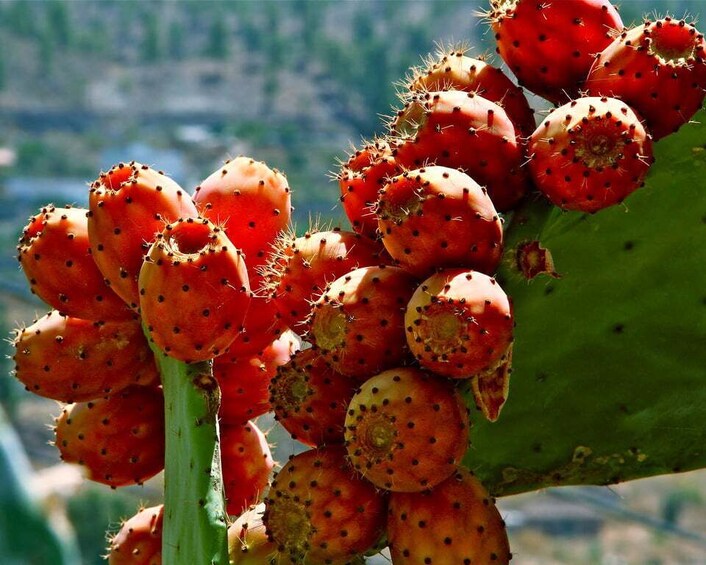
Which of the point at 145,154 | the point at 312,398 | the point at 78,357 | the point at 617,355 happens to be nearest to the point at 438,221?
the point at 312,398

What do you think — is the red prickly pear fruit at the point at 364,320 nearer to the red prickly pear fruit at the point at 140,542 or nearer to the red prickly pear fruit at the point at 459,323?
the red prickly pear fruit at the point at 459,323

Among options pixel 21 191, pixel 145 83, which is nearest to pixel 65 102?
pixel 145 83

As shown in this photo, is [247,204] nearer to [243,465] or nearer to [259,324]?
[259,324]

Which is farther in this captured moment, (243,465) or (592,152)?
(243,465)

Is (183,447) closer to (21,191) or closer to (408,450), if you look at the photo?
(408,450)

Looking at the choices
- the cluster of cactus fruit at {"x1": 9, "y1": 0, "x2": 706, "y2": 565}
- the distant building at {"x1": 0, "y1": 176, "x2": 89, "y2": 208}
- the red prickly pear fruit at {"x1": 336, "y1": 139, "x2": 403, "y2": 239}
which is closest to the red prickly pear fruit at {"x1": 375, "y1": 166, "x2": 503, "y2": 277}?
the cluster of cactus fruit at {"x1": 9, "y1": 0, "x2": 706, "y2": 565}
